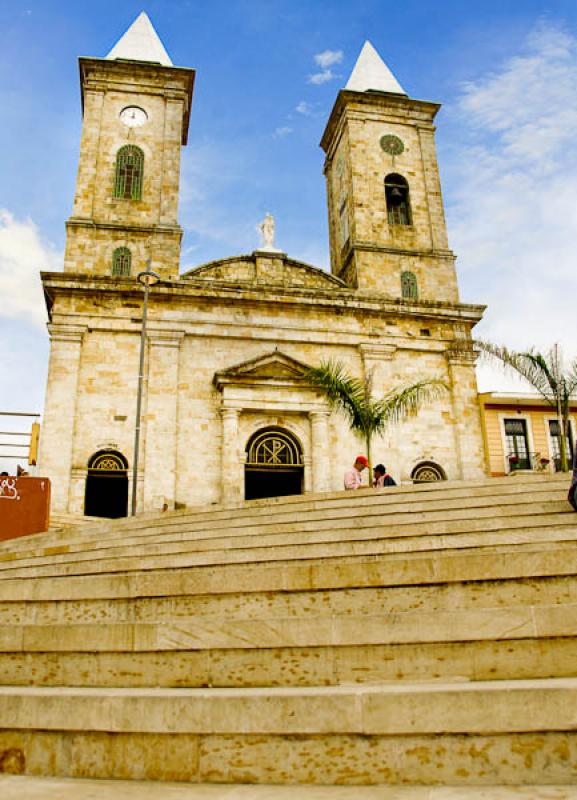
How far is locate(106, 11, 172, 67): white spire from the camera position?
83.7ft

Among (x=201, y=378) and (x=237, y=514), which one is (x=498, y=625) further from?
(x=201, y=378)

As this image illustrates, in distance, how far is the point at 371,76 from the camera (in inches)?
1107

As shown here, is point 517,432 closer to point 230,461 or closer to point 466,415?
point 466,415

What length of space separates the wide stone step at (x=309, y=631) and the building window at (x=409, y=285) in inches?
806

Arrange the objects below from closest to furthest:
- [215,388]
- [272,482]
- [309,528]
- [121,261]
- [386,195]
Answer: [309,528] < [215,388] < [272,482] < [121,261] < [386,195]

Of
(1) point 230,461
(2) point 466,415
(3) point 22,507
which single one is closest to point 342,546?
(3) point 22,507

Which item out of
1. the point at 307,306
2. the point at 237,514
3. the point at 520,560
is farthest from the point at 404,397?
the point at 520,560

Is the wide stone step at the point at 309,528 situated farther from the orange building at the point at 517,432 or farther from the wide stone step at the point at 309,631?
the orange building at the point at 517,432

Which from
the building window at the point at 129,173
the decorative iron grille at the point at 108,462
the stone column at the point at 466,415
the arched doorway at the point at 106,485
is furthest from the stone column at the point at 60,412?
the stone column at the point at 466,415

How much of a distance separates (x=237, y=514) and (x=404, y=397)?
28.5 feet

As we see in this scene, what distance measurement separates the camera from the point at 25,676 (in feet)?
16.1

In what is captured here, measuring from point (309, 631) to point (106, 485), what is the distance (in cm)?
1650

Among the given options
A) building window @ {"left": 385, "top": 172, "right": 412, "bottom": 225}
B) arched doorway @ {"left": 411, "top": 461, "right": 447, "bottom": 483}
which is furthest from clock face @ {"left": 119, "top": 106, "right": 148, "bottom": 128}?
arched doorway @ {"left": 411, "top": 461, "right": 447, "bottom": 483}

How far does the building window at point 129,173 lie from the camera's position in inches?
920
